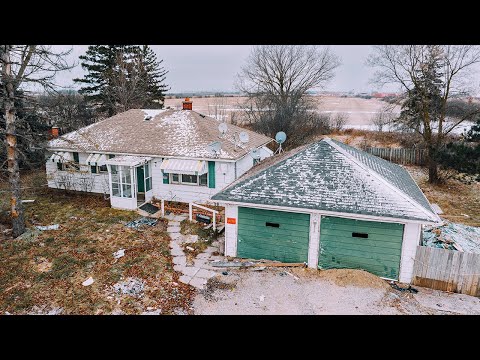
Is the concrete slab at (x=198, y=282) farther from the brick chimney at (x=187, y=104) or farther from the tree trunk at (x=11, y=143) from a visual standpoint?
the brick chimney at (x=187, y=104)

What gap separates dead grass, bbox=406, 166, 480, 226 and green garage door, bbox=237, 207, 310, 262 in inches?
411

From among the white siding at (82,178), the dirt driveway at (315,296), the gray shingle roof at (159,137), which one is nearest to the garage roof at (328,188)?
the dirt driveway at (315,296)

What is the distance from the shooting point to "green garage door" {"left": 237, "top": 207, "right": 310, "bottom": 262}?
13062 mm

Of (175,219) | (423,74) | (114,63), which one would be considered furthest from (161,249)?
(114,63)

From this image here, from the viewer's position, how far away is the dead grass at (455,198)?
1922cm

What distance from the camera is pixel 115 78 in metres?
39.7

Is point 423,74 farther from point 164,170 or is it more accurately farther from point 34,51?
point 34,51

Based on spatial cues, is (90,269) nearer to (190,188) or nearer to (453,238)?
(190,188)

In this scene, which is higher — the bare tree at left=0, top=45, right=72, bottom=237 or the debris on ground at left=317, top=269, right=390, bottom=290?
the bare tree at left=0, top=45, right=72, bottom=237

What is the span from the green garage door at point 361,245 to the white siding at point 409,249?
0.14m

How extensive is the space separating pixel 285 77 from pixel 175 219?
30.4 m

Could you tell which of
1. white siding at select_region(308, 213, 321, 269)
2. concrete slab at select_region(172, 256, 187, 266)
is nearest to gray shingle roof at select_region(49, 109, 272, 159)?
concrete slab at select_region(172, 256, 187, 266)

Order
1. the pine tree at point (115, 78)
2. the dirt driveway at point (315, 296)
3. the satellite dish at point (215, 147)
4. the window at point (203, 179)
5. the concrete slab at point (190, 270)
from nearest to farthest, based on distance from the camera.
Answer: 1. the dirt driveway at point (315, 296)
2. the concrete slab at point (190, 270)
3. the satellite dish at point (215, 147)
4. the window at point (203, 179)
5. the pine tree at point (115, 78)

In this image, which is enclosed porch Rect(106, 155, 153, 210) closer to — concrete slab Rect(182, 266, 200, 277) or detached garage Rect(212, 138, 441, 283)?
concrete slab Rect(182, 266, 200, 277)
